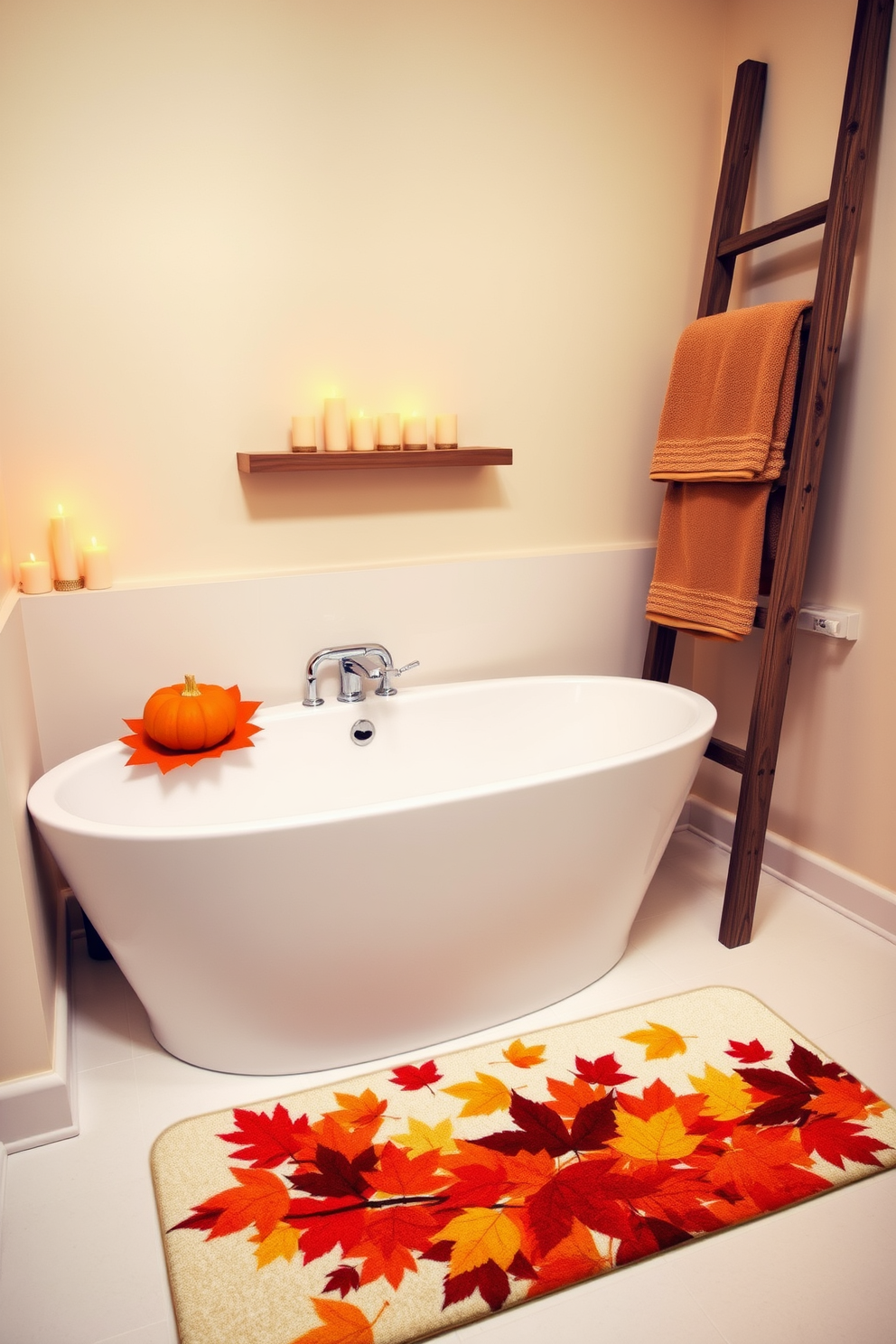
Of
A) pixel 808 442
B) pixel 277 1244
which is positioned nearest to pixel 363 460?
pixel 808 442

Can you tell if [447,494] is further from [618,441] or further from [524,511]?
[618,441]

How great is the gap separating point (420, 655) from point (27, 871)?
1.15 meters

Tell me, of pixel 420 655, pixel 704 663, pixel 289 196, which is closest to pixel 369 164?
pixel 289 196

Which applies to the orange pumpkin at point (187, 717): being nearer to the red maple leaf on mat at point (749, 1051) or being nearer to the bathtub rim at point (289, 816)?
the bathtub rim at point (289, 816)

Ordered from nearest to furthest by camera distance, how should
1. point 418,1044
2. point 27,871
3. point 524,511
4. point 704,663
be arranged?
1. point 27,871
2. point 418,1044
3. point 524,511
4. point 704,663

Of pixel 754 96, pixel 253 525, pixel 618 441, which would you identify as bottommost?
pixel 253 525

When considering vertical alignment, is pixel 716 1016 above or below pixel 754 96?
below

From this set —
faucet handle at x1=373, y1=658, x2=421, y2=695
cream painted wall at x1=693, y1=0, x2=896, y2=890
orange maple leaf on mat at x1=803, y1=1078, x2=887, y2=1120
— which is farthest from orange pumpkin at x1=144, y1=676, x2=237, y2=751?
cream painted wall at x1=693, y1=0, x2=896, y2=890

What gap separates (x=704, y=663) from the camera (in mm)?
2900

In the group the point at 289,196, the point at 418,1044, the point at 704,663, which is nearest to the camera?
the point at 418,1044

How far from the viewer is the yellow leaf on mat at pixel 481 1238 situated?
1.44 meters

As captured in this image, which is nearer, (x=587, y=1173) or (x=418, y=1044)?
(x=587, y=1173)

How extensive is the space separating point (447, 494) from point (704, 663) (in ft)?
3.40

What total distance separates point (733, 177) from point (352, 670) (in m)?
1.71
